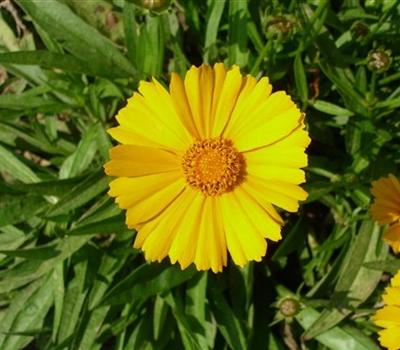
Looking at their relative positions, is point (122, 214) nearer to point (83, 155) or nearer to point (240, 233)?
point (83, 155)

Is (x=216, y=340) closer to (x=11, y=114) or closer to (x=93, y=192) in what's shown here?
(x=93, y=192)

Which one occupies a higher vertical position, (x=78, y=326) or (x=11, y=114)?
(x=11, y=114)

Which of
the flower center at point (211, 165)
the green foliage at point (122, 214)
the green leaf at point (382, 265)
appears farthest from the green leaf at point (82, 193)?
the green leaf at point (382, 265)

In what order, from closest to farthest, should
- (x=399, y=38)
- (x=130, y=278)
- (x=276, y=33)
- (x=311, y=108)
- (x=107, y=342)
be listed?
(x=276, y=33) < (x=130, y=278) < (x=399, y=38) < (x=311, y=108) < (x=107, y=342)

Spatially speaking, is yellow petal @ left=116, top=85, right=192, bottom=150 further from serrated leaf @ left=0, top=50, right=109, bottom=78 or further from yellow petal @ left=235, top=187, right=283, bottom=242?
serrated leaf @ left=0, top=50, right=109, bottom=78

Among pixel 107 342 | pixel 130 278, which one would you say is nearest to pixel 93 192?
pixel 130 278

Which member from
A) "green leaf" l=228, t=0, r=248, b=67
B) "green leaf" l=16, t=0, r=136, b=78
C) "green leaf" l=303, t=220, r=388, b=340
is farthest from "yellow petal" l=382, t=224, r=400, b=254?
"green leaf" l=16, t=0, r=136, b=78

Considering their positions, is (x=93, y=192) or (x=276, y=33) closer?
(x=276, y=33)
